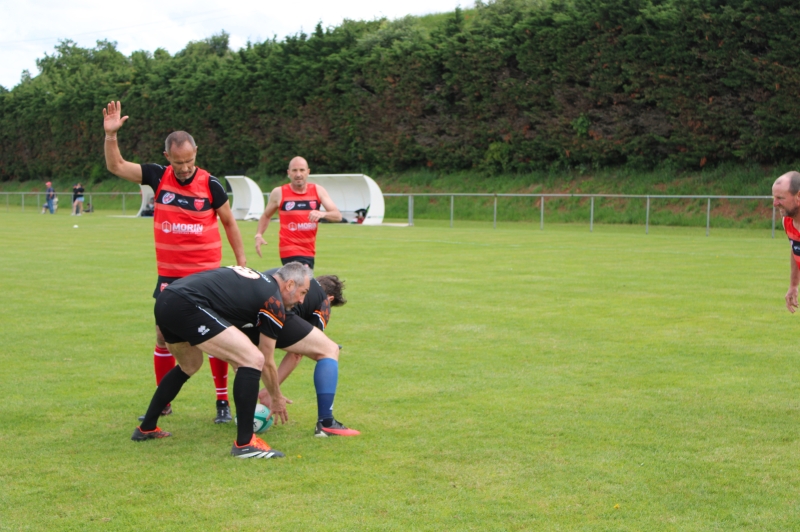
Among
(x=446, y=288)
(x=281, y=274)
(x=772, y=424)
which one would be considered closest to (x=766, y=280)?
(x=446, y=288)

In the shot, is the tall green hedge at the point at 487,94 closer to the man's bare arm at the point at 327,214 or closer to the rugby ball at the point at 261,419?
the man's bare arm at the point at 327,214

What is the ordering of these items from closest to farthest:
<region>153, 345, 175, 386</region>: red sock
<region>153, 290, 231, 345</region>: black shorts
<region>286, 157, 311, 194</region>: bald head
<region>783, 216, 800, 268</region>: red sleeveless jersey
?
<region>153, 290, 231, 345</region>: black shorts, <region>783, 216, 800, 268</region>: red sleeveless jersey, <region>153, 345, 175, 386</region>: red sock, <region>286, 157, 311, 194</region>: bald head

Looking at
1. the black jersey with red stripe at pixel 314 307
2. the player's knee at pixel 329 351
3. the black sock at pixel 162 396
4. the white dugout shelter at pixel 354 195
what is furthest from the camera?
the white dugout shelter at pixel 354 195

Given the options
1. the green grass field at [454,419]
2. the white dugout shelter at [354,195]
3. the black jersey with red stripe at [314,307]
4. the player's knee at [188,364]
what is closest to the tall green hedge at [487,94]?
the white dugout shelter at [354,195]

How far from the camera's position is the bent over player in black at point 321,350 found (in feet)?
19.2

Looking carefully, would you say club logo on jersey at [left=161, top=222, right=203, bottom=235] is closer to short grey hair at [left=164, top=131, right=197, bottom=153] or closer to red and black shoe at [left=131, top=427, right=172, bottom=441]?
short grey hair at [left=164, top=131, right=197, bottom=153]

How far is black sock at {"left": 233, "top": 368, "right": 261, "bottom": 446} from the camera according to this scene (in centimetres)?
532

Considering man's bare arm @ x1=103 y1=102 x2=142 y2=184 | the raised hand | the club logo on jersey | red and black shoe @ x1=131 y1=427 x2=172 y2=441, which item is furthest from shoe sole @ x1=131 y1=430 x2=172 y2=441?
Answer: the raised hand

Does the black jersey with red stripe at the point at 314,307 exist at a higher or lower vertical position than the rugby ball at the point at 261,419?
higher

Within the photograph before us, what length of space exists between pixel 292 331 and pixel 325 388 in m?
0.47

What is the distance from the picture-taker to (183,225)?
630cm

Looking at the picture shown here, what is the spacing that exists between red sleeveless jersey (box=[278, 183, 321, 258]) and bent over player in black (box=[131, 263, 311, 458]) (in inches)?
164

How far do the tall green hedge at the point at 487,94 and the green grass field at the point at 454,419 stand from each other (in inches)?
742

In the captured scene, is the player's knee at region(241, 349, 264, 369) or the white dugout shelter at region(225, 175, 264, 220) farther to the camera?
the white dugout shelter at region(225, 175, 264, 220)
